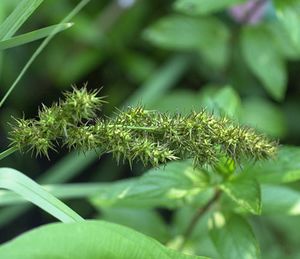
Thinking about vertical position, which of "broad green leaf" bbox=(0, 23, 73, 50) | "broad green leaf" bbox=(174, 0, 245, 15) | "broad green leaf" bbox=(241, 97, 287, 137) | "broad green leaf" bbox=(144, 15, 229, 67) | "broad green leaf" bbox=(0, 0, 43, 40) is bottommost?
"broad green leaf" bbox=(241, 97, 287, 137)

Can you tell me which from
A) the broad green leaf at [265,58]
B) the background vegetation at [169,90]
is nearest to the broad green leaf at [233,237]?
the background vegetation at [169,90]

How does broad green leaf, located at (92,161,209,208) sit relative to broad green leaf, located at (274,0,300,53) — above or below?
above

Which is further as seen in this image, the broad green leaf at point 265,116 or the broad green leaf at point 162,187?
the broad green leaf at point 265,116

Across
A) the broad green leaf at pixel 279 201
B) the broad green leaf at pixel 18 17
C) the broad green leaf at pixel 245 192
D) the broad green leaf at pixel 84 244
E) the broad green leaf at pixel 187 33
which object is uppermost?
the broad green leaf at pixel 18 17

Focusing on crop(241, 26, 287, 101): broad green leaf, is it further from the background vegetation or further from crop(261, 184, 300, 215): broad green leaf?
crop(261, 184, 300, 215): broad green leaf

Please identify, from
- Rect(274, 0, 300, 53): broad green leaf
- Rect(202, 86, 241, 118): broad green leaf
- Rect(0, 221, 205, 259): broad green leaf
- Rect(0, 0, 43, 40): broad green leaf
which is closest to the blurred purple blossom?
Rect(274, 0, 300, 53): broad green leaf

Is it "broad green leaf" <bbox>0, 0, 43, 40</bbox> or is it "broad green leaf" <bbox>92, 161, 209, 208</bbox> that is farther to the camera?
"broad green leaf" <bbox>92, 161, 209, 208</bbox>

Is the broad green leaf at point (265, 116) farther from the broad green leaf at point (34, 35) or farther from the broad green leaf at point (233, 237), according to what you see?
the broad green leaf at point (34, 35)
